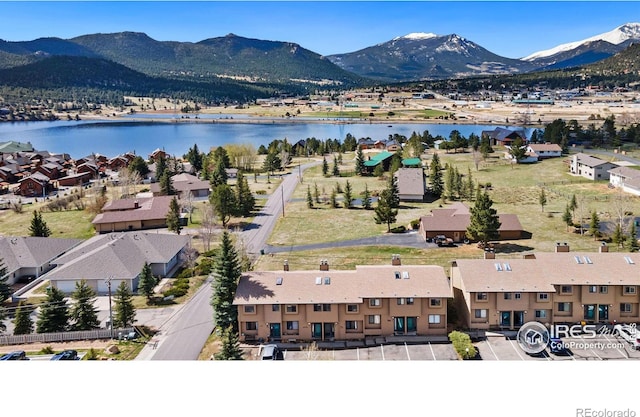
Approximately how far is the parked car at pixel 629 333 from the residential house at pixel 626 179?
77.3 feet

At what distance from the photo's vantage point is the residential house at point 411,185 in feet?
123

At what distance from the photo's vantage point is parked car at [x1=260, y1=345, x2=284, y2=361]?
14.8 meters

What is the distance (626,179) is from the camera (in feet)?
122

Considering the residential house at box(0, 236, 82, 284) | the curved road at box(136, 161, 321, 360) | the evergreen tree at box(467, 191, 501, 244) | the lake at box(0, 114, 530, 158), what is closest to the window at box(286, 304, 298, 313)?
the curved road at box(136, 161, 321, 360)

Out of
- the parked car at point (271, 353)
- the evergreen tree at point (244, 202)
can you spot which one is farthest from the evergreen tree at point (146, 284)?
the evergreen tree at point (244, 202)

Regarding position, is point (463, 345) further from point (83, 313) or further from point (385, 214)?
point (385, 214)

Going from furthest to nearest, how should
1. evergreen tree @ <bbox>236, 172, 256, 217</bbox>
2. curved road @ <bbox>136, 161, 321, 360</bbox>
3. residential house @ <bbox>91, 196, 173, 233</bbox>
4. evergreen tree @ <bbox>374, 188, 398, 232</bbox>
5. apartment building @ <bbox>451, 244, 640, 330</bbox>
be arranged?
evergreen tree @ <bbox>236, 172, 256, 217</bbox> < residential house @ <bbox>91, 196, 173, 233</bbox> < evergreen tree @ <bbox>374, 188, 398, 232</bbox> < apartment building @ <bbox>451, 244, 640, 330</bbox> < curved road @ <bbox>136, 161, 321, 360</bbox>

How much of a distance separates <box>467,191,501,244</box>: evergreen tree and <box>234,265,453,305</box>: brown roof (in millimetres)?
8665

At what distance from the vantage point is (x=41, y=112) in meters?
142

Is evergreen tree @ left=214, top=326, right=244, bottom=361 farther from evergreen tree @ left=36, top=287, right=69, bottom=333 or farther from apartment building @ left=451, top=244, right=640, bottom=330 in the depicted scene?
apartment building @ left=451, top=244, right=640, bottom=330

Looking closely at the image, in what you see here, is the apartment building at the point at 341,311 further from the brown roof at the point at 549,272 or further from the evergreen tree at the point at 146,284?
the evergreen tree at the point at 146,284

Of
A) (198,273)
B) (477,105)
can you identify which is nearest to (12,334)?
(198,273)

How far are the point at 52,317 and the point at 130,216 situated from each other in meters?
15.7

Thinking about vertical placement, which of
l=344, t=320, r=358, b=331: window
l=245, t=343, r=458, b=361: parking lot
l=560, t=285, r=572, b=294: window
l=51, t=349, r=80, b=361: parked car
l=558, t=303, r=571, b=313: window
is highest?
l=560, t=285, r=572, b=294: window
